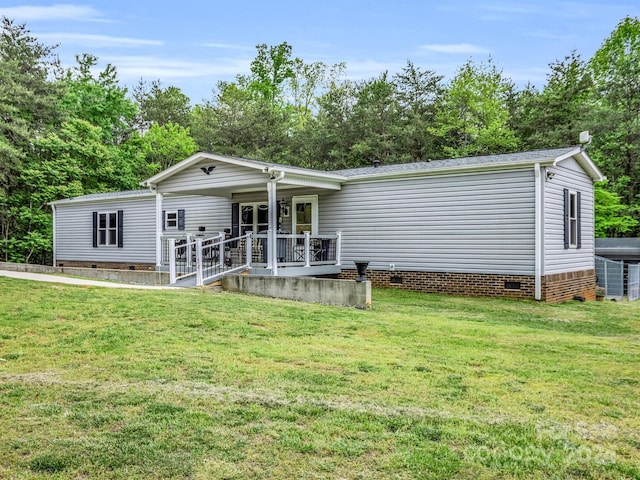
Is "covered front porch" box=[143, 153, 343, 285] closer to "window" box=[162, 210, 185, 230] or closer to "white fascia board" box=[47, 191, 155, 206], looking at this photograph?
"window" box=[162, 210, 185, 230]

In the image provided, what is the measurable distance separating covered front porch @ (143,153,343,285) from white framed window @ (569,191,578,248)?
623 cm

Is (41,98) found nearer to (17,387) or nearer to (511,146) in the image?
(511,146)

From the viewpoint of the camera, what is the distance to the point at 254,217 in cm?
1711

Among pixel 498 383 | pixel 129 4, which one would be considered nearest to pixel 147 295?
pixel 498 383

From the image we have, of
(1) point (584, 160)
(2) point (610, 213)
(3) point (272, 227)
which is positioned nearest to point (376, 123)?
(2) point (610, 213)

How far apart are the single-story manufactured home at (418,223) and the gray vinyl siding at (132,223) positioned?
4.60 ft

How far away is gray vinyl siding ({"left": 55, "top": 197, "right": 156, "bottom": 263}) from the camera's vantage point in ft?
66.1

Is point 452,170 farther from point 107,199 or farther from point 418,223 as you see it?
point 107,199

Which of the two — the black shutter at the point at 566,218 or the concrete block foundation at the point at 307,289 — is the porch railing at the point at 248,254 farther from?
the black shutter at the point at 566,218

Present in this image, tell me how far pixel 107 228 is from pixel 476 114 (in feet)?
70.6

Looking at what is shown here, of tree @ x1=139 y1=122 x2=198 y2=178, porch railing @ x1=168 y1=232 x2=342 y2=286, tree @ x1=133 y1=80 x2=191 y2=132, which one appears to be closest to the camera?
porch railing @ x1=168 y1=232 x2=342 y2=286

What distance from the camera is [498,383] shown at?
4.87 m

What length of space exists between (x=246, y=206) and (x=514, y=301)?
9000mm

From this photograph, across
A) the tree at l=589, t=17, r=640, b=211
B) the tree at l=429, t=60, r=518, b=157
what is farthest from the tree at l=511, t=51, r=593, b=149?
the tree at l=429, t=60, r=518, b=157
